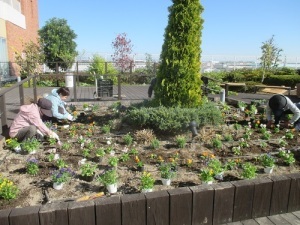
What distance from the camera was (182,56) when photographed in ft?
16.5

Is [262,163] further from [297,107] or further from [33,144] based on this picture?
[33,144]

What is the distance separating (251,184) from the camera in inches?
104

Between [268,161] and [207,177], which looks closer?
[207,177]

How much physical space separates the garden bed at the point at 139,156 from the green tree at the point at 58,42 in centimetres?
1433

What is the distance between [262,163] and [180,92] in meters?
2.12

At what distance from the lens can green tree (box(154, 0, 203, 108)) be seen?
4.98 metres

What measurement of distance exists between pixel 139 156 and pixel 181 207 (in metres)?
1.42

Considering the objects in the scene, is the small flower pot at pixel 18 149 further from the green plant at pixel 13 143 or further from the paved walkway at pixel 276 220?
the paved walkway at pixel 276 220

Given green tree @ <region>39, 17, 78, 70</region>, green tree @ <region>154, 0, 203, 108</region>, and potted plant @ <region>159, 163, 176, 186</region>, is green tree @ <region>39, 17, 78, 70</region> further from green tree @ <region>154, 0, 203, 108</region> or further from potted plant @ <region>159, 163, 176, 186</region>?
potted plant @ <region>159, 163, 176, 186</region>

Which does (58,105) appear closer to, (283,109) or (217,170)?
(217,170)

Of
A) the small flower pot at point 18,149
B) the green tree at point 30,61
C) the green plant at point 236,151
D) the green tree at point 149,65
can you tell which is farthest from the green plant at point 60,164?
the green tree at point 149,65

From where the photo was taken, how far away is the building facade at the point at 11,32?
1595cm

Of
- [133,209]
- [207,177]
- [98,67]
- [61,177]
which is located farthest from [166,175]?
[98,67]

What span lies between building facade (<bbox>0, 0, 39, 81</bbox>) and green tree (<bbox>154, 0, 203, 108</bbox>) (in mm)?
12886
